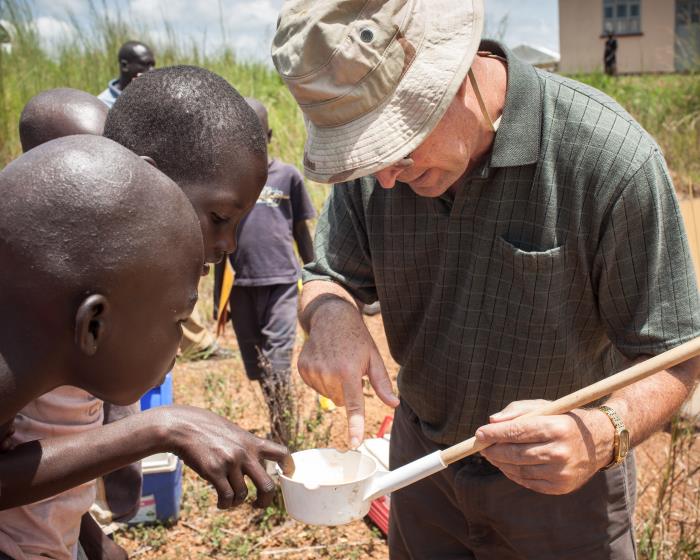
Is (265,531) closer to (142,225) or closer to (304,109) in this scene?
(304,109)

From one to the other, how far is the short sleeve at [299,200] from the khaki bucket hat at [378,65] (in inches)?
126

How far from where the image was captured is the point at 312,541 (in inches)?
143

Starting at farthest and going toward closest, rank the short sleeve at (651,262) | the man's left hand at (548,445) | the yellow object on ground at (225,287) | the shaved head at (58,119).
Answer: the yellow object on ground at (225,287)
the shaved head at (58,119)
the short sleeve at (651,262)
the man's left hand at (548,445)

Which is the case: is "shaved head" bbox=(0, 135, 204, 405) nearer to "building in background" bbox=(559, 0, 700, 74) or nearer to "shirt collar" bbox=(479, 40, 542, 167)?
"shirt collar" bbox=(479, 40, 542, 167)

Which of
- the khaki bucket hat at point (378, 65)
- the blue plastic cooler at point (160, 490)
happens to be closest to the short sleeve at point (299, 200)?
the blue plastic cooler at point (160, 490)

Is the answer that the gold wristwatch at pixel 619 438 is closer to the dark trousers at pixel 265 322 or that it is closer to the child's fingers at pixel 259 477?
the child's fingers at pixel 259 477

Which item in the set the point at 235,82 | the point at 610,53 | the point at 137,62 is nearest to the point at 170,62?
the point at 235,82

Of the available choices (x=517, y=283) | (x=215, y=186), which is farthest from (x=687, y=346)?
(x=215, y=186)

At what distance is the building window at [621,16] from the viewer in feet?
82.3

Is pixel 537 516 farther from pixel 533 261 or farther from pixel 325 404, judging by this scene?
pixel 325 404

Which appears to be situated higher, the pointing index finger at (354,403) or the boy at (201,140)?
the boy at (201,140)

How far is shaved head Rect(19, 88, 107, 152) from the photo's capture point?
2.43 metres

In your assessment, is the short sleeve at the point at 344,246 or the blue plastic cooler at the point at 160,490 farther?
the blue plastic cooler at the point at 160,490

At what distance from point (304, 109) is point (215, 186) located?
11.3 inches
